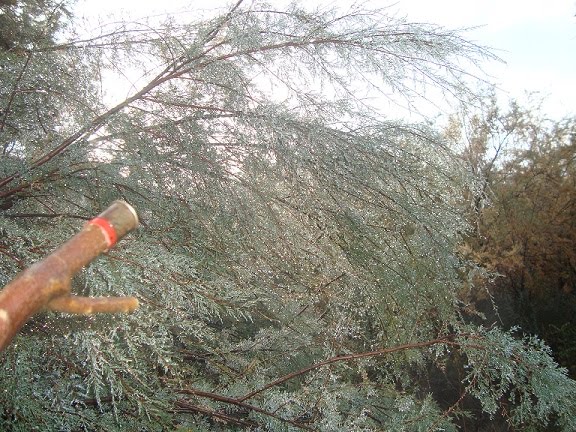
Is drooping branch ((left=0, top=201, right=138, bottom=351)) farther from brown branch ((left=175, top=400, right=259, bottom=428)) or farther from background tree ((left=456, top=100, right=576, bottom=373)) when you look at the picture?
background tree ((left=456, top=100, right=576, bottom=373))

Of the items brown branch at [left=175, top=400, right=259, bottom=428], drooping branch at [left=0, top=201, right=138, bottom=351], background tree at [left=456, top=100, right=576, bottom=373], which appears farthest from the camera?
background tree at [left=456, top=100, right=576, bottom=373]

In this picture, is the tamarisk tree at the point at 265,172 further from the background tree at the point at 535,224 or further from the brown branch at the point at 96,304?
the background tree at the point at 535,224

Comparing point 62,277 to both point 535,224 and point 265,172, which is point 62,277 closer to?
point 265,172

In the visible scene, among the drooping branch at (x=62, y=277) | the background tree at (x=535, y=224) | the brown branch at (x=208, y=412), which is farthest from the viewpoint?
the background tree at (x=535, y=224)

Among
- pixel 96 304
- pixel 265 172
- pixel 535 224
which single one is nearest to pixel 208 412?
pixel 265 172

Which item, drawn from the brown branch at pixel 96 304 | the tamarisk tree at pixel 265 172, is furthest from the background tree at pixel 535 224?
the brown branch at pixel 96 304

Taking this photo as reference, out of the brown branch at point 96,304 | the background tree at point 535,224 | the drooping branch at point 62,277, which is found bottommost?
the background tree at point 535,224

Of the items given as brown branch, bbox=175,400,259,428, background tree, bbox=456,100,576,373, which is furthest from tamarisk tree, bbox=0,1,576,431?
background tree, bbox=456,100,576,373

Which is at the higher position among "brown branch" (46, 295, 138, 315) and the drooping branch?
the drooping branch

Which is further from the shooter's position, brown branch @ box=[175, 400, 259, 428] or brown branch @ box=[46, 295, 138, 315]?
brown branch @ box=[175, 400, 259, 428]

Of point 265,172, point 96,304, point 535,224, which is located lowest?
point 535,224

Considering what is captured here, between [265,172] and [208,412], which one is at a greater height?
[265,172]

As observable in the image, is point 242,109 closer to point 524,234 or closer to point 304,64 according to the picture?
point 304,64

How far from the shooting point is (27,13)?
4.67 m
